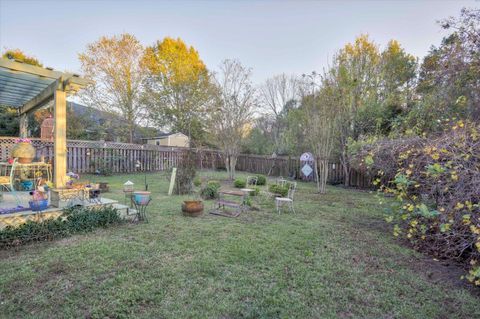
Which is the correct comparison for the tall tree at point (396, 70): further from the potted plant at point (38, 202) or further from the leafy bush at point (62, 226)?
the potted plant at point (38, 202)

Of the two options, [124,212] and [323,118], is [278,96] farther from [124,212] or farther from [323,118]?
[124,212]

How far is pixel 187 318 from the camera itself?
6.39ft

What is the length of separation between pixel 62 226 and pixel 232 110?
27.4ft

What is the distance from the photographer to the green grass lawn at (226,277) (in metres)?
2.09

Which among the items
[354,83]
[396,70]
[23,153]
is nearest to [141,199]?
A: [23,153]

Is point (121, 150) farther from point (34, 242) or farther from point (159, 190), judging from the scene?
point (34, 242)

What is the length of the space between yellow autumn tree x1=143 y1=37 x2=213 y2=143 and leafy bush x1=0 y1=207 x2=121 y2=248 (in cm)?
1347

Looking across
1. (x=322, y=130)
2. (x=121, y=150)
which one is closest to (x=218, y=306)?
(x=322, y=130)

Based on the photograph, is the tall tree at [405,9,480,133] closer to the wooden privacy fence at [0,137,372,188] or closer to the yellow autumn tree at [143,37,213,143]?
the wooden privacy fence at [0,137,372,188]

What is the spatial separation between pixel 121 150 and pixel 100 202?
8.45m

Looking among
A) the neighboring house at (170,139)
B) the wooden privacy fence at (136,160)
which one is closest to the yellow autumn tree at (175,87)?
the neighboring house at (170,139)

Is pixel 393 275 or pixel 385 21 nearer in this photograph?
pixel 393 275

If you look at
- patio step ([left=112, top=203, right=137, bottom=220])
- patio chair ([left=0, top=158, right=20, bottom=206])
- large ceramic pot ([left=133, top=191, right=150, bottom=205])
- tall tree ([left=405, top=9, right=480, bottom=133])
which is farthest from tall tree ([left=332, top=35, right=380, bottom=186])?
patio chair ([left=0, top=158, right=20, bottom=206])

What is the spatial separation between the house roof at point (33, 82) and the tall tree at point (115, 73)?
9952mm
